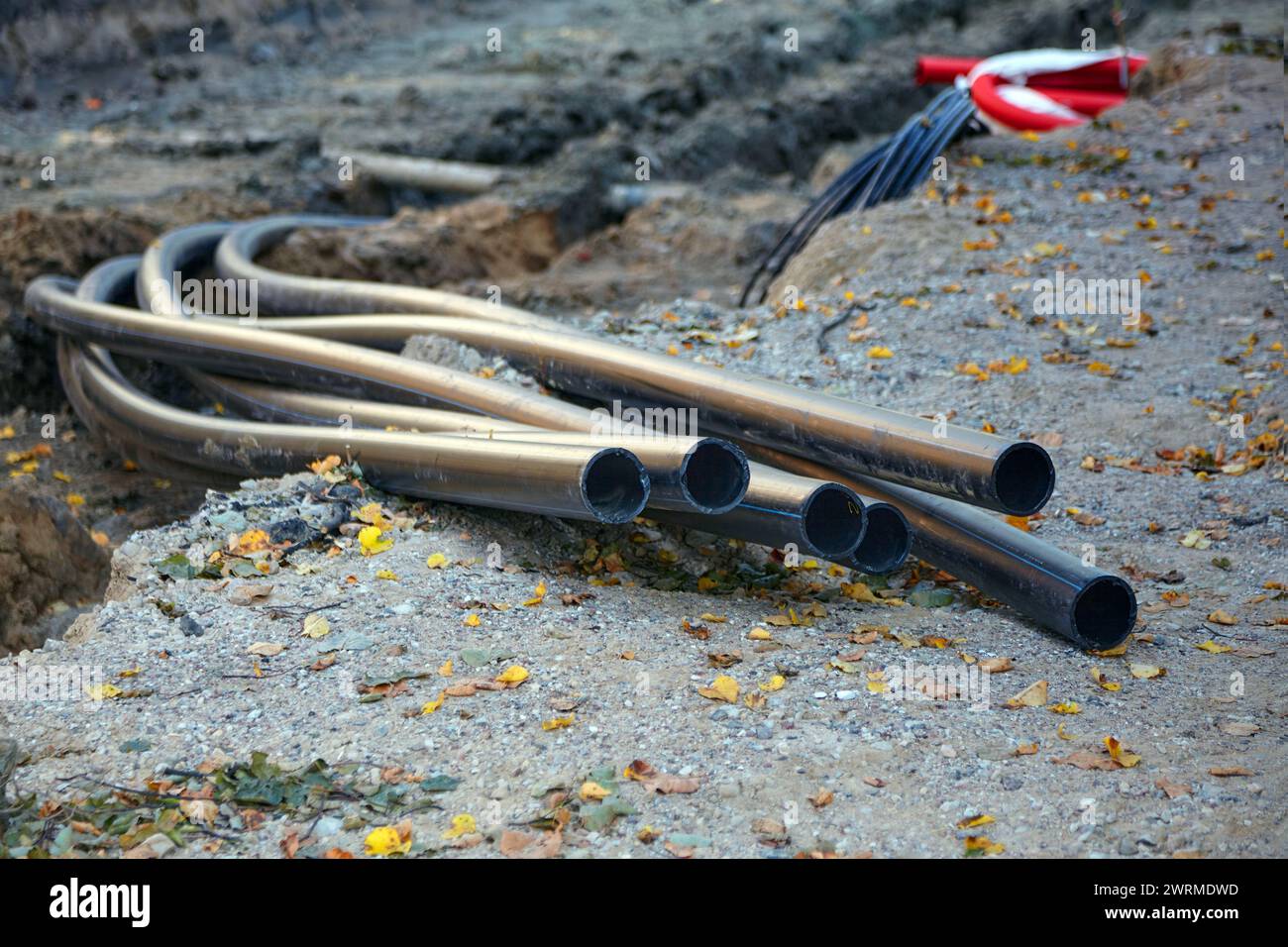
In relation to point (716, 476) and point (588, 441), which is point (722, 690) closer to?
point (716, 476)

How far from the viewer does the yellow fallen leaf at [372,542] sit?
4559 mm

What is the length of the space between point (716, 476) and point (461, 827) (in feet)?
5.11

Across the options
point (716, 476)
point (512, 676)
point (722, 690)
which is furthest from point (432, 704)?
point (716, 476)

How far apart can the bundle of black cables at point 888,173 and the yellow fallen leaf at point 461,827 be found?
5.96 metres

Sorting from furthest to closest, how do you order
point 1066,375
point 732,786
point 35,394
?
1. point 35,394
2. point 1066,375
3. point 732,786

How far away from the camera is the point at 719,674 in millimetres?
3881

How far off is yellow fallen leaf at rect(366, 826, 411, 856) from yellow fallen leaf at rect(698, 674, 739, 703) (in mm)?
1065

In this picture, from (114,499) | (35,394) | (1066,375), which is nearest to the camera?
(1066,375)

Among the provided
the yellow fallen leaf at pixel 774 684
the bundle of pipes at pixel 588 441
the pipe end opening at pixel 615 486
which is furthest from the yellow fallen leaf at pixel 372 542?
the yellow fallen leaf at pixel 774 684

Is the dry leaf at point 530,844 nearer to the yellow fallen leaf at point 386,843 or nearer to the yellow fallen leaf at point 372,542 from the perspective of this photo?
the yellow fallen leaf at point 386,843
